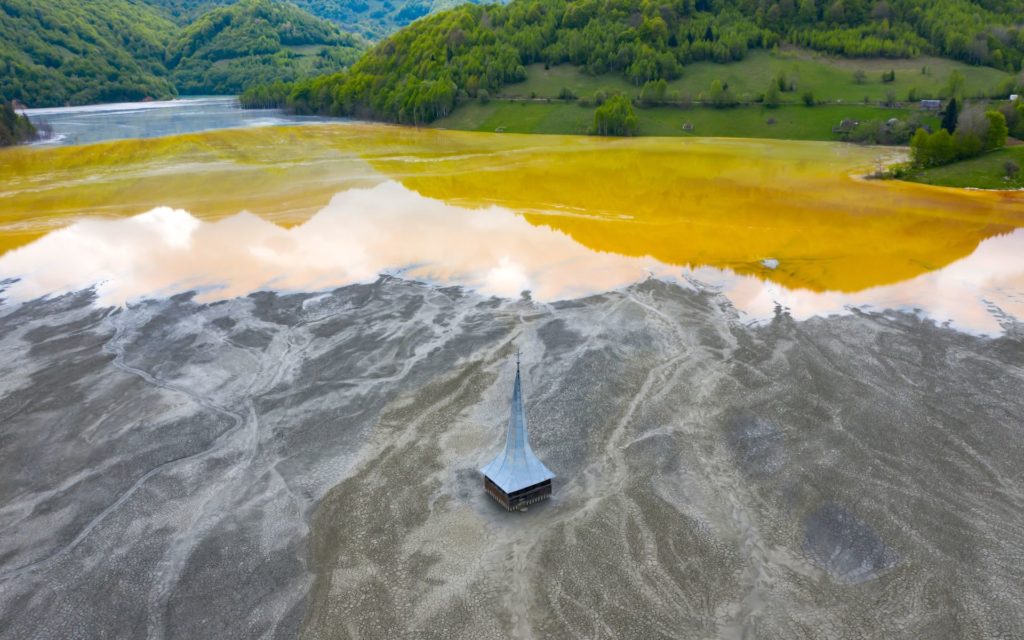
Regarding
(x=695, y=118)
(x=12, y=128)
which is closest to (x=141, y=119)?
(x=12, y=128)

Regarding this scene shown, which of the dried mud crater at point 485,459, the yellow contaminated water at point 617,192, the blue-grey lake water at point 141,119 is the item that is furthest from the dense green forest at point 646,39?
the dried mud crater at point 485,459

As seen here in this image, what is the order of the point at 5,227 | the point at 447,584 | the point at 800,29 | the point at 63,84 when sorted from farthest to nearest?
1. the point at 63,84
2. the point at 800,29
3. the point at 5,227
4. the point at 447,584

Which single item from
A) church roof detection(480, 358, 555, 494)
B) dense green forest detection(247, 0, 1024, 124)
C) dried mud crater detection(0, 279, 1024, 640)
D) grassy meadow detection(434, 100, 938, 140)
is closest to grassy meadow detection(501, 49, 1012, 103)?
dense green forest detection(247, 0, 1024, 124)

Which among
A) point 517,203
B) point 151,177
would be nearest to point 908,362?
point 517,203

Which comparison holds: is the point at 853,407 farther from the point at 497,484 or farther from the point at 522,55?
the point at 522,55

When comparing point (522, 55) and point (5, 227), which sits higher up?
point (522, 55)

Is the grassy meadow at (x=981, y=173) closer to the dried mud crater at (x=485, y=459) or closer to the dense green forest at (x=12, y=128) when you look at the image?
the dried mud crater at (x=485, y=459)

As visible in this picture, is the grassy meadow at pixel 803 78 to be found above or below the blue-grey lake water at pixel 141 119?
above
